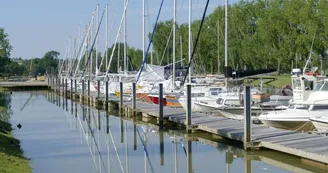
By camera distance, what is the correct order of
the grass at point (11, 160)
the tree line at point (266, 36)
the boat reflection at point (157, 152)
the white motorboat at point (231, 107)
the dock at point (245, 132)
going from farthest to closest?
the tree line at point (266, 36)
the white motorboat at point (231, 107)
the boat reflection at point (157, 152)
the dock at point (245, 132)
the grass at point (11, 160)

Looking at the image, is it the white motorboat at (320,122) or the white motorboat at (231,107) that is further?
the white motorboat at (231,107)

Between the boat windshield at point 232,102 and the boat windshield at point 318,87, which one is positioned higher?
the boat windshield at point 318,87

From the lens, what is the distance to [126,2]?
52469 millimetres

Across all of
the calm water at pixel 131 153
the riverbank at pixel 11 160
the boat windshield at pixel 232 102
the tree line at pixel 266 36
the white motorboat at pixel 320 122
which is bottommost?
the calm water at pixel 131 153

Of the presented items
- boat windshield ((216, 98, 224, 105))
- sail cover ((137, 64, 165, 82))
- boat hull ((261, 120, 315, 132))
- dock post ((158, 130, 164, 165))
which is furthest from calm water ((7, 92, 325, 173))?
sail cover ((137, 64, 165, 82))

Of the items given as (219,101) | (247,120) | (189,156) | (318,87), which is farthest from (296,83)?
(189,156)

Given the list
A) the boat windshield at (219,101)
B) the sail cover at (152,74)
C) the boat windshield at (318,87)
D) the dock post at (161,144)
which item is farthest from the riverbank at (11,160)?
the sail cover at (152,74)

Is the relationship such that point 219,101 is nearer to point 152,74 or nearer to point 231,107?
point 231,107

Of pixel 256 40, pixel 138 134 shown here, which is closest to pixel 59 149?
pixel 138 134

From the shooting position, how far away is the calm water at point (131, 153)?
1906 centimetres

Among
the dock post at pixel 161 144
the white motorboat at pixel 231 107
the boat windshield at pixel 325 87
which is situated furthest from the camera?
the white motorboat at pixel 231 107

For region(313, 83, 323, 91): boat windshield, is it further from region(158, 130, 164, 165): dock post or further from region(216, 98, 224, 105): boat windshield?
region(158, 130, 164, 165): dock post

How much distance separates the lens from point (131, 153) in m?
22.5

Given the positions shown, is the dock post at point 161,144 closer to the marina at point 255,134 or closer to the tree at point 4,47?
the marina at point 255,134
